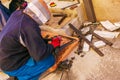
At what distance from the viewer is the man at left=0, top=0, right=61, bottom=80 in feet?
6.80

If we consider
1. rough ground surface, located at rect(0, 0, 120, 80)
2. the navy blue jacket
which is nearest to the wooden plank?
rough ground surface, located at rect(0, 0, 120, 80)

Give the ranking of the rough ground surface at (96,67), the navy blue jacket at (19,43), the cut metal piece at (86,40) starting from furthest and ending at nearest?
1. the cut metal piece at (86,40)
2. the rough ground surface at (96,67)
3. the navy blue jacket at (19,43)

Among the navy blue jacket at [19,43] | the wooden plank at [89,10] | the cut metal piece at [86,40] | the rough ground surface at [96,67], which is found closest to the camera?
the navy blue jacket at [19,43]

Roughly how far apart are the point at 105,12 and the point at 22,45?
1.58 meters

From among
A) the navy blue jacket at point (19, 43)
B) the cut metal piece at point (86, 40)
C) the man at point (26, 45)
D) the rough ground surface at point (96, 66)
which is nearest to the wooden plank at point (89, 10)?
the cut metal piece at point (86, 40)

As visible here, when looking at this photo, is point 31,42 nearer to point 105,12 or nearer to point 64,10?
point 64,10

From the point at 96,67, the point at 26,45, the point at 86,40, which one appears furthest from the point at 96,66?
the point at 26,45

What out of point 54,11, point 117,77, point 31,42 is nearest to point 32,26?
point 31,42

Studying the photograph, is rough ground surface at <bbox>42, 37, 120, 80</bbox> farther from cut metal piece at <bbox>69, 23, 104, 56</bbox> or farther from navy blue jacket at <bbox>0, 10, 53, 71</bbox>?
navy blue jacket at <bbox>0, 10, 53, 71</bbox>

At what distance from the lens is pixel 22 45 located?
2.22 metres

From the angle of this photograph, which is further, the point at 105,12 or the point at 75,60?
the point at 105,12

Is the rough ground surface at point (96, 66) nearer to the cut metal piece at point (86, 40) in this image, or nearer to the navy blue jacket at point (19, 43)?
the cut metal piece at point (86, 40)

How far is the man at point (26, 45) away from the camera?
6.80 feet

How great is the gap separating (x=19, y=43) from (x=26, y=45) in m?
0.11
